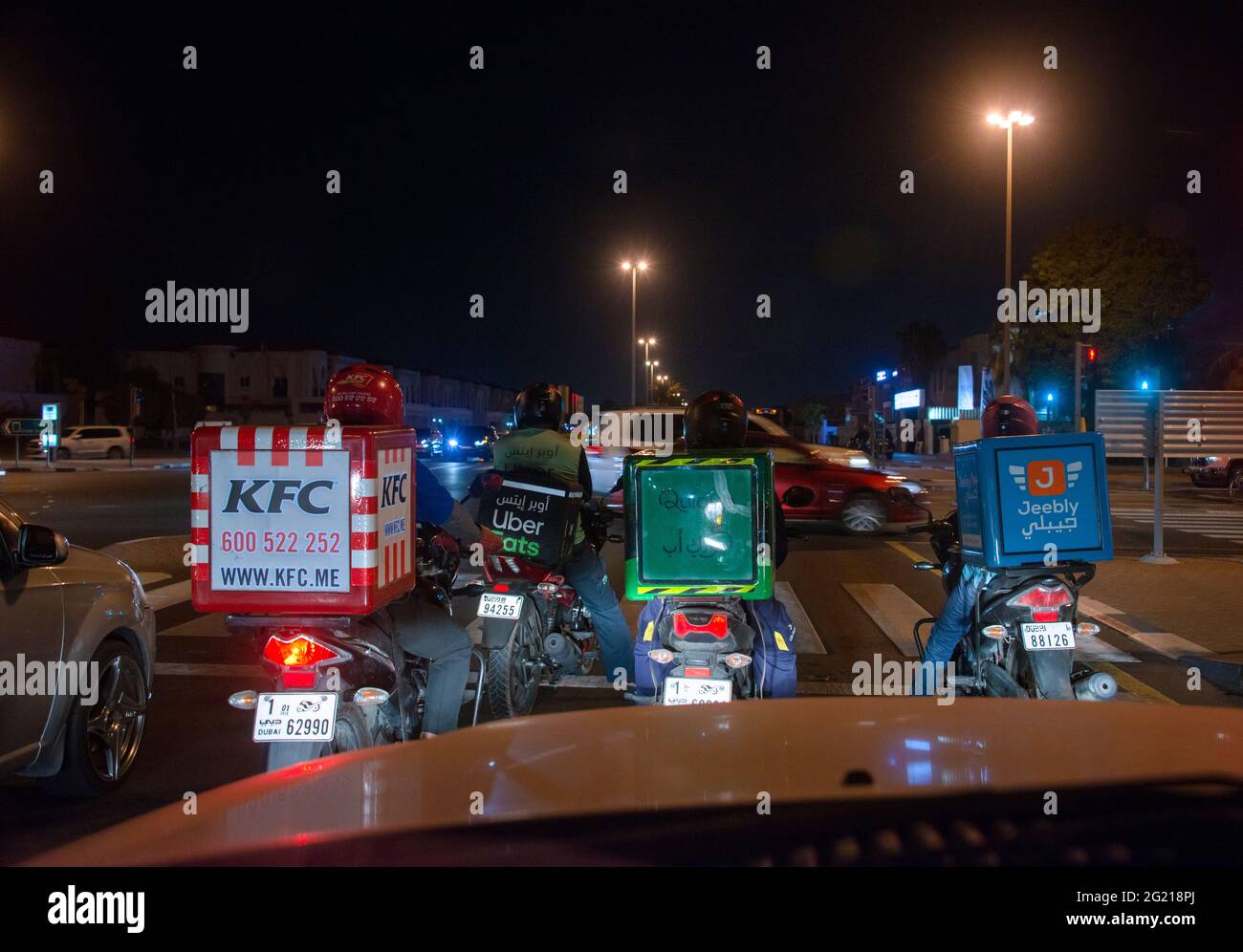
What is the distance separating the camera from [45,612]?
4465 mm

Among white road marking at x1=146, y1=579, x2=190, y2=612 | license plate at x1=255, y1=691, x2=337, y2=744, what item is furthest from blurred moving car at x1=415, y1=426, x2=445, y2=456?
license plate at x1=255, y1=691, x2=337, y2=744

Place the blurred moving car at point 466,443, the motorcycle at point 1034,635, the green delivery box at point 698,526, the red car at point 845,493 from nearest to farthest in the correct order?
the green delivery box at point 698,526, the motorcycle at point 1034,635, the red car at point 845,493, the blurred moving car at point 466,443

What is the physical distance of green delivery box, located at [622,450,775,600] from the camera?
4.51 m

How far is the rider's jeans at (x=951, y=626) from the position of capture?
5410 mm

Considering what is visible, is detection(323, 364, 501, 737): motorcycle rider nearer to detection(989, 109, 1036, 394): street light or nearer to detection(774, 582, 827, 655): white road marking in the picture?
detection(774, 582, 827, 655): white road marking

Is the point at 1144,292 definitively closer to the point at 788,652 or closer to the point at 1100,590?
the point at 1100,590

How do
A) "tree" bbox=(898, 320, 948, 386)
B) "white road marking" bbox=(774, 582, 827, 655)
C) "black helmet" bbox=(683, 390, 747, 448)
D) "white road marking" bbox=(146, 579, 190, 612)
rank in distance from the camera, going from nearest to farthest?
"black helmet" bbox=(683, 390, 747, 448) < "white road marking" bbox=(774, 582, 827, 655) < "white road marking" bbox=(146, 579, 190, 612) < "tree" bbox=(898, 320, 948, 386)

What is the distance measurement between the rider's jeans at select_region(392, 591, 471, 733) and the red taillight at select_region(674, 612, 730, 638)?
3.00 feet

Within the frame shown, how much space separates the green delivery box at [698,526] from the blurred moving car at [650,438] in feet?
39.8
